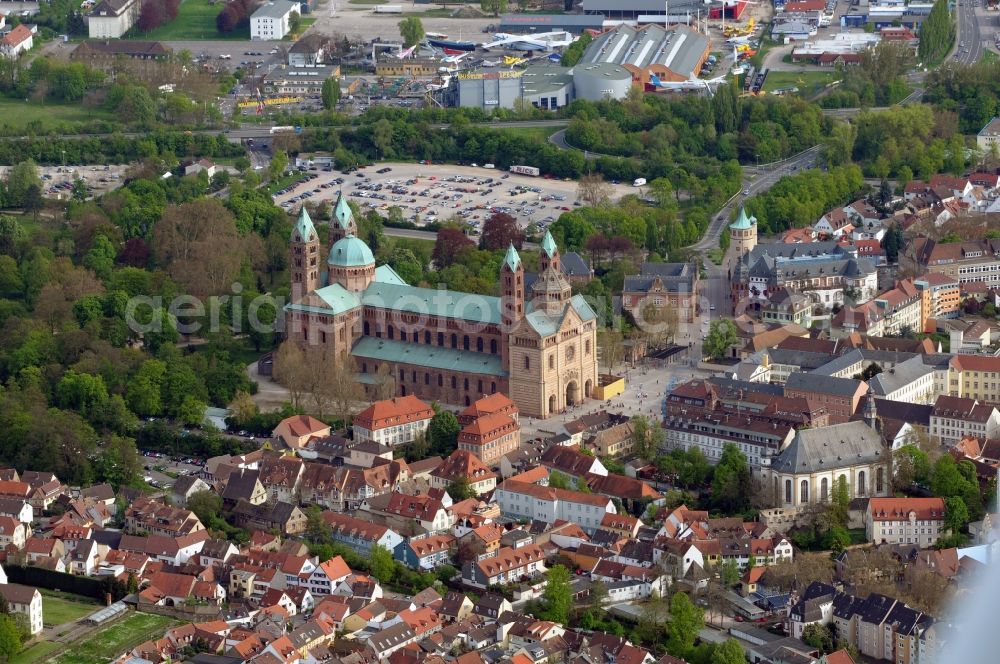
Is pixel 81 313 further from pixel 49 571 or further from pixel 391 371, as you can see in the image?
pixel 49 571

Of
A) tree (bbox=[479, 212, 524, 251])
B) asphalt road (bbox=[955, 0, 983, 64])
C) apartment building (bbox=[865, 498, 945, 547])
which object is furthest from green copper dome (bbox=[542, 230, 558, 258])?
asphalt road (bbox=[955, 0, 983, 64])

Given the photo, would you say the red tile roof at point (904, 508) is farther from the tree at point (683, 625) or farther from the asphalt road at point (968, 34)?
the asphalt road at point (968, 34)

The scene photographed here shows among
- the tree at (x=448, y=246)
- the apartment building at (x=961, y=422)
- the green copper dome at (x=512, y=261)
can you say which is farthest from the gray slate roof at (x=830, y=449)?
the tree at (x=448, y=246)

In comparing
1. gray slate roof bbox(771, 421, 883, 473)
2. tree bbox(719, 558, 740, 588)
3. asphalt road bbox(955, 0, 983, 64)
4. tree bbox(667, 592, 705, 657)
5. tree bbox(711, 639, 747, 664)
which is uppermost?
asphalt road bbox(955, 0, 983, 64)

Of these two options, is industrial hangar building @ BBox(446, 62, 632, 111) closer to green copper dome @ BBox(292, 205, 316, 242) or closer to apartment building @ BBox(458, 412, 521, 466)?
green copper dome @ BBox(292, 205, 316, 242)

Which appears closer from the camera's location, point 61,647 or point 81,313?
point 61,647

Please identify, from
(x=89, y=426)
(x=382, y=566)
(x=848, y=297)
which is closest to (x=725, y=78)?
(x=848, y=297)

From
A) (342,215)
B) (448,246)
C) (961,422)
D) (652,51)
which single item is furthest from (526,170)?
(961,422)
